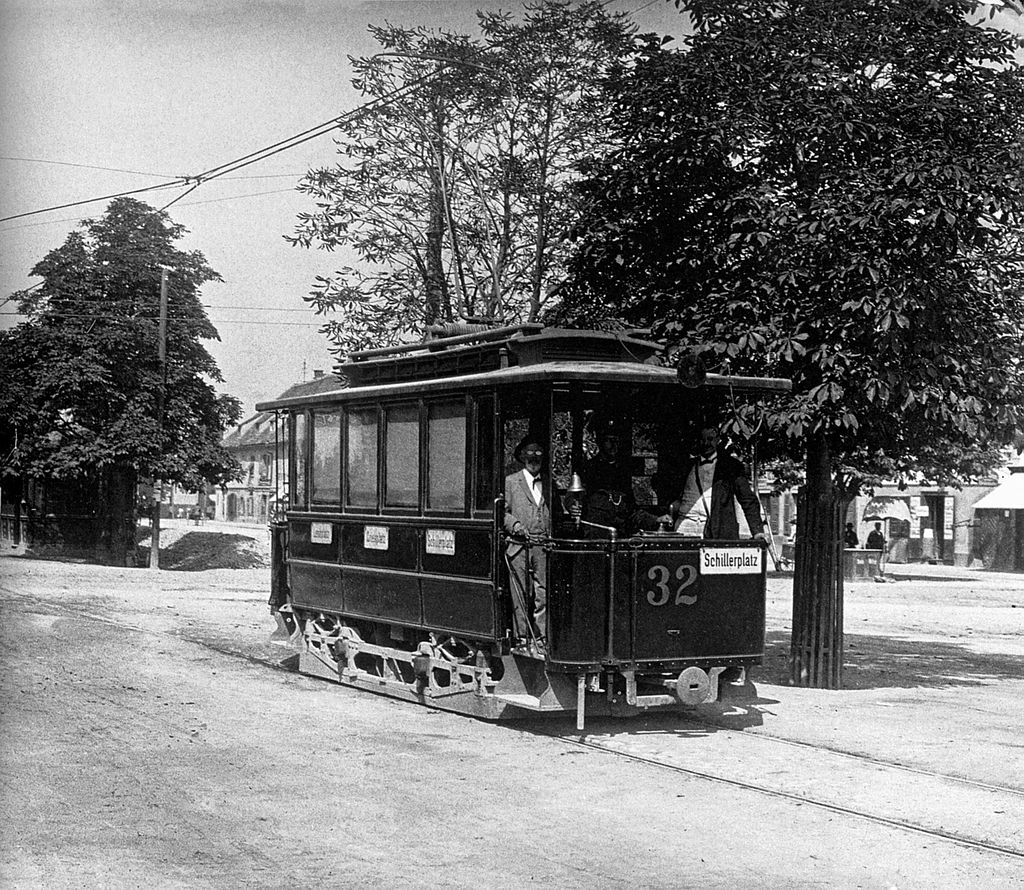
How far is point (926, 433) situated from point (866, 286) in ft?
6.74

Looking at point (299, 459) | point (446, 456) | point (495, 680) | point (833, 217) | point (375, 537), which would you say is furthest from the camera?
point (299, 459)

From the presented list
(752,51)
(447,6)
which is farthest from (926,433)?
(447,6)

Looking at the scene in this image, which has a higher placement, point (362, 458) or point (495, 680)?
point (362, 458)

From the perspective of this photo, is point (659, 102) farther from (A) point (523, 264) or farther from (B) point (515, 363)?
(A) point (523, 264)

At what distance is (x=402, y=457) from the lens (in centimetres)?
1162

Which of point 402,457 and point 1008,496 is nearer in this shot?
point 402,457

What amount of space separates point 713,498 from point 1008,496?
33101 millimetres

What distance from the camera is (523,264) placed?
1720cm

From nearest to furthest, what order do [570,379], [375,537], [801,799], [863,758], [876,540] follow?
[801,799]
[863,758]
[570,379]
[375,537]
[876,540]

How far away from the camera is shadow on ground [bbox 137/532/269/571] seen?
1518 inches

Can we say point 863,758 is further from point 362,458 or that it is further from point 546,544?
point 362,458

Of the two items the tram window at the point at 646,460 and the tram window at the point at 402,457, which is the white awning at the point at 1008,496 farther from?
the tram window at the point at 402,457

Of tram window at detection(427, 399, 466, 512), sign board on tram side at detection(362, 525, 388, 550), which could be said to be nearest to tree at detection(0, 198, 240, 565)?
sign board on tram side at detection(362, 525, 388, 550)

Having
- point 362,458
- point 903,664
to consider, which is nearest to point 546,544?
point 362,458
